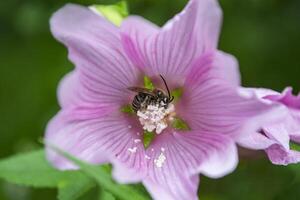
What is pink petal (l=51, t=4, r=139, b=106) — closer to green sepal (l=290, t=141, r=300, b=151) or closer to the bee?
the bee

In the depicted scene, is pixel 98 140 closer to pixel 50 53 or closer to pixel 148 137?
pixel 148 137

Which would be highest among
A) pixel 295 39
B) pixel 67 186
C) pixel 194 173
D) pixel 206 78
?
pixel 206 78

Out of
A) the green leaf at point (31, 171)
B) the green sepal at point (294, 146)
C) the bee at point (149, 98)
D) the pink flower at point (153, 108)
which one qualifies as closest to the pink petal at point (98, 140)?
the pink flower at point (153, 108)

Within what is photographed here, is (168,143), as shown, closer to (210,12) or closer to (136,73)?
(136,73)

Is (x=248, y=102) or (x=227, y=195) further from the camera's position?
(x=227, y=195)

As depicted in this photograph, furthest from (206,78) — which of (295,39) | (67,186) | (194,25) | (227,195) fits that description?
(295,39)

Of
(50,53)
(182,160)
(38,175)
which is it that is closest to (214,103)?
(182,160)
